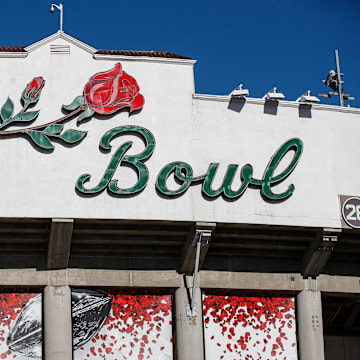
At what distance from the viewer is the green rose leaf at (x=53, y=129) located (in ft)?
134

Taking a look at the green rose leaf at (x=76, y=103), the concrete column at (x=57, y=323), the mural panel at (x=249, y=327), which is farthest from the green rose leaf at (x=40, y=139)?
the mural panel at (x=249, y=327)

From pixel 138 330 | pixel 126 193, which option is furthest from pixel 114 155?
pixel 138 330

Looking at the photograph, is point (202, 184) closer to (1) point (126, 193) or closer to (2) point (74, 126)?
(1) point (126, 193)

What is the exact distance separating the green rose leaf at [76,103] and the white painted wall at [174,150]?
0.26 meters

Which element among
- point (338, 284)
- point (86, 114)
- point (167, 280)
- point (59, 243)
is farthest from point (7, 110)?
point (338, 284)

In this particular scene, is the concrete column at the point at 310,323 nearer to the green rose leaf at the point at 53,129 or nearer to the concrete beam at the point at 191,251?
the concrete beam at the point at 191,251

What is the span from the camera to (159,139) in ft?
138

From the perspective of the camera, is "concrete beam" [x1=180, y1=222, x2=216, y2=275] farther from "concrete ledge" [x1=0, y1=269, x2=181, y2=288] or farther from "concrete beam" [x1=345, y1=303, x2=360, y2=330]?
"concrete beam" [x1=345, y1=303, x2=360, y2=330]

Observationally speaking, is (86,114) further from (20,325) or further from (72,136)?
(20,325)

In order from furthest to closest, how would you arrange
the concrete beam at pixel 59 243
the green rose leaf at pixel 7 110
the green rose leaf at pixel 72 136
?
the green rose leaf at pixel 72 136 → the green rose leaf at pixel 7 110 → the concrete beam at pixel 59 243

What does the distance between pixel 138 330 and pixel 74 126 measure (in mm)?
9023

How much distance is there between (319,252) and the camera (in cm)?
4338

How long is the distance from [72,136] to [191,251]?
6934 mm

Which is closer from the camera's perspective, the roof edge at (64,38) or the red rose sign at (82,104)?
the red rose sign at (82,104)
